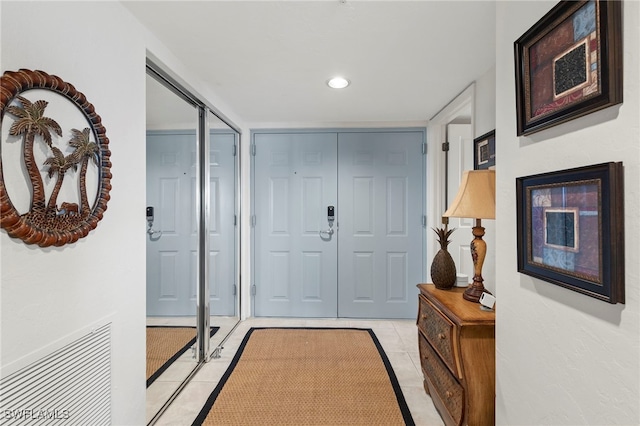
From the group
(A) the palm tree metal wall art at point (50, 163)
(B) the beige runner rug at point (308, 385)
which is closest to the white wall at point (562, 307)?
(B) the beige runner rug at point (308, 385)

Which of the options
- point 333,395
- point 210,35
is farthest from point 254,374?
point 210,35

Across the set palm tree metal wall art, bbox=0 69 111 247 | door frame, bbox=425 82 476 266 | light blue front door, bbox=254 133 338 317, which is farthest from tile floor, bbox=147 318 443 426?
palm tree metal wall art, bbox=0 69 111 247

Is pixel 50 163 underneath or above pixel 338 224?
above

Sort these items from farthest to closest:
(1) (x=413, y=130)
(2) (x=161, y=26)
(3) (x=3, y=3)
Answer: (1) (x=413, y=130) → (2) (x=161, y=26) → (3) (x=3, y=3)

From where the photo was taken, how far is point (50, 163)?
104cm

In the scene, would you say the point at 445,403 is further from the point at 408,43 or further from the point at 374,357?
the point at 408,43

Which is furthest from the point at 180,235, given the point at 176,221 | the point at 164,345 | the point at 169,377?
the point at 169,377

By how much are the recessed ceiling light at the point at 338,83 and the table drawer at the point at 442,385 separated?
6.32ft

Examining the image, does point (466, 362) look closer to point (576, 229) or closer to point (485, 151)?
point (576, 229)

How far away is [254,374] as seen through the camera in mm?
2334

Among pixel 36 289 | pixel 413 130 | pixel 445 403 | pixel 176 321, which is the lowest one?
pixel 445 403

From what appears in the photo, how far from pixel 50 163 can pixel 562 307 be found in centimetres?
178

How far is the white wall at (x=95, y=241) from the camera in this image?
958 mm

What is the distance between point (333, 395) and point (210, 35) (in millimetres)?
2369
